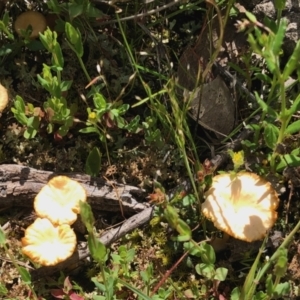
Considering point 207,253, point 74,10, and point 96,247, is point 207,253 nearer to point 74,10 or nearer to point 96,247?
point 96,247

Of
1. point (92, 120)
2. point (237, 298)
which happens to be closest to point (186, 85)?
point (92, 120)

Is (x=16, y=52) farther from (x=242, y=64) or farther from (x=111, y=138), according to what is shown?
(x=242, y=64)

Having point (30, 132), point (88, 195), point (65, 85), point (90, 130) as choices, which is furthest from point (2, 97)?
point (88, 195)

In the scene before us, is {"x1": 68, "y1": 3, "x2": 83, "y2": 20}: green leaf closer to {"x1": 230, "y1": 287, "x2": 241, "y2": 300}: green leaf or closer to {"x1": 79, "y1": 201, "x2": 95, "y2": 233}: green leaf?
{"x1": 79, "y1": 201, "x2": 95, "y2": 233}: green leaf

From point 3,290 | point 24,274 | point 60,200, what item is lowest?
point 3,290

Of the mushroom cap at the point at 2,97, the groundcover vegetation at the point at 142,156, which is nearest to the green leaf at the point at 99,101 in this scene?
the groundcover vegetation at the point at 142,156
